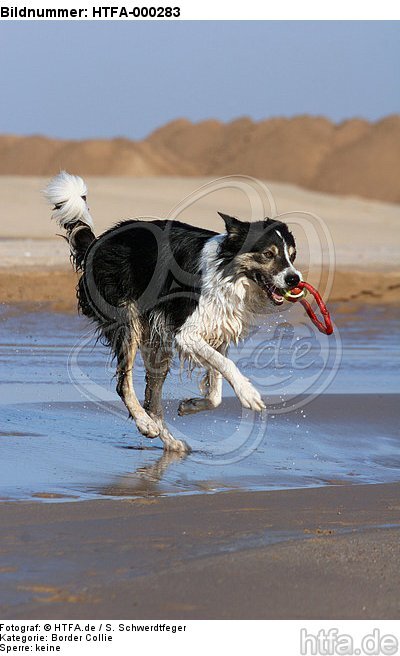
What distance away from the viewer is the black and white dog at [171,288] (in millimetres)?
7043

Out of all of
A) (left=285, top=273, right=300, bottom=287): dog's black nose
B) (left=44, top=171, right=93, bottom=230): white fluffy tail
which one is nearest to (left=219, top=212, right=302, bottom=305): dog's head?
(left=285, top=273, right=300, bottom=287): dog's black nose

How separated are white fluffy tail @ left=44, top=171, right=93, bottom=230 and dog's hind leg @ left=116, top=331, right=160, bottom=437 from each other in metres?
0.92

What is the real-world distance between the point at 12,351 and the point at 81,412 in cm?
296

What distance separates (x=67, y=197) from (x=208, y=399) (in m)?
1.69

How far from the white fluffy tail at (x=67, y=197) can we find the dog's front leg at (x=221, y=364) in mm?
1190

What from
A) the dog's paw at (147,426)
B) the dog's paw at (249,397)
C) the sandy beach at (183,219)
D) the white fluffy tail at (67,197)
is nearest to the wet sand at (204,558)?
the dog's paw at (249,397)

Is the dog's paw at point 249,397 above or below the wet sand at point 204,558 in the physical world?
above

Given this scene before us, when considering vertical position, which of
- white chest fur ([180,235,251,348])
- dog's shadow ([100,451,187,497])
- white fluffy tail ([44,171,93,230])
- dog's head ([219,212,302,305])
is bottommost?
dog's shadow ([100,451,187,497])

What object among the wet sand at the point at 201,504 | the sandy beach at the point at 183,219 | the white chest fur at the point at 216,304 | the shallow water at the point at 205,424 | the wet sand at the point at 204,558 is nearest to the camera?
the wet sand at the point at 204,558

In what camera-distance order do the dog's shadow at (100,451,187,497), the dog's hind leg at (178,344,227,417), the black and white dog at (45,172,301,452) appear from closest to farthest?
the dog's shadow at (100,451,187,497), the black and white dog at (45,172,301,452), the dog's hind leg at (178,344,227,417)

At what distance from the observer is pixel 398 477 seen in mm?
6344

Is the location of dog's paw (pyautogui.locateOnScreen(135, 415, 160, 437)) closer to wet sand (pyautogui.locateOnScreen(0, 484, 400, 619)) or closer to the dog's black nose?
the dog's black nose

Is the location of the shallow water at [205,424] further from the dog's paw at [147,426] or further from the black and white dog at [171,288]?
the black and white dog at [171,288]

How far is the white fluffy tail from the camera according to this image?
7.72 m
